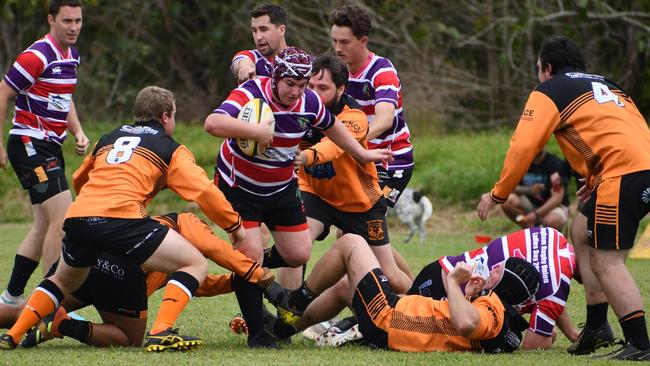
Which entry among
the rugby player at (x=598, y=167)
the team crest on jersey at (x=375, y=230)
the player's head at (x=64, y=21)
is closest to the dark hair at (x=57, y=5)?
the player's head at (x=64, y=21)

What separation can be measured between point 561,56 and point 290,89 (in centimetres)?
141

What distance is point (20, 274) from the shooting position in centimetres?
644

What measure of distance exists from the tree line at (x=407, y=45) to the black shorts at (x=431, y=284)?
9988 mm

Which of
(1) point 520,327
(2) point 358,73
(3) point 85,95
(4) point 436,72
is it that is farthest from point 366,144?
(3) point 85,95

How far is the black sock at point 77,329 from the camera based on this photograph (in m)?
5.33

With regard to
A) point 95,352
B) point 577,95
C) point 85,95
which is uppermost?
point 577,95

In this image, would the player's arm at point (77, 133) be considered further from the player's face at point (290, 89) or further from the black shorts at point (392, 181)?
the player's face at point (290, 89)

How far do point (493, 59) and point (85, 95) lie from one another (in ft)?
22.3

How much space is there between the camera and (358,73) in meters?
6.98

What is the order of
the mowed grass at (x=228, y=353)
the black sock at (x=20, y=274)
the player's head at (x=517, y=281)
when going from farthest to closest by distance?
the black sock at (x=20, y=274) → the player's head at (x=517, y=281) → the mowed grass at (x=228, y=353)

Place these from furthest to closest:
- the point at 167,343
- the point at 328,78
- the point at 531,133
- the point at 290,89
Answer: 1. the point at 328,78
2. the point at 290,89
3. the point at 531,133
4. the point at 167,343

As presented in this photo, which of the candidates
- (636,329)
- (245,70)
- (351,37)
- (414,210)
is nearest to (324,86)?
(245,70)

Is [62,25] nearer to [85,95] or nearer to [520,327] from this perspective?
[520,327]

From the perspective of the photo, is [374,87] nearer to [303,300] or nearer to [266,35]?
[266,35]
